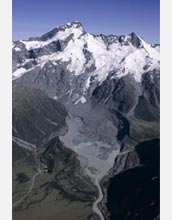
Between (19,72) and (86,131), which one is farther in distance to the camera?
(19,72)

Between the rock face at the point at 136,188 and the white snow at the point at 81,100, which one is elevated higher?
the white snow at the point at 81,100

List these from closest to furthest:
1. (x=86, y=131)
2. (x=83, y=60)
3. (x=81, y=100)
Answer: (x=86, y=131) < (x=81, y=100) < (x=83, y=60)

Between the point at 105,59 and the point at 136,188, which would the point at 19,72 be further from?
the point at 136,188

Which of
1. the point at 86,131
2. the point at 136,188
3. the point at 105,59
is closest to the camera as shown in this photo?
the point at 136,188

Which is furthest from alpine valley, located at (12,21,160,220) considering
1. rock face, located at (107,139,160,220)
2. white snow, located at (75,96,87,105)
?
white snow, located at (75,96,87,105)

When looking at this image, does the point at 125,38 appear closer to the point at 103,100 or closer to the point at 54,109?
the point at 103,100

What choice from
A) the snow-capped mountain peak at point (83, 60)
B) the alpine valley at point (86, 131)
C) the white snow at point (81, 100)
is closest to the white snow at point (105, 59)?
the snow-capped mountain peak at point (83, 60)

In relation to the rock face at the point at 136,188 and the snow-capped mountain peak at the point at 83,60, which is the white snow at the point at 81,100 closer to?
the snow-capped mountain peak at the point at 83,60

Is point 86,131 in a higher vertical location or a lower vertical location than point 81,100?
lower

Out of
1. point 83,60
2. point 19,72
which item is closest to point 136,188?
point 19,72
